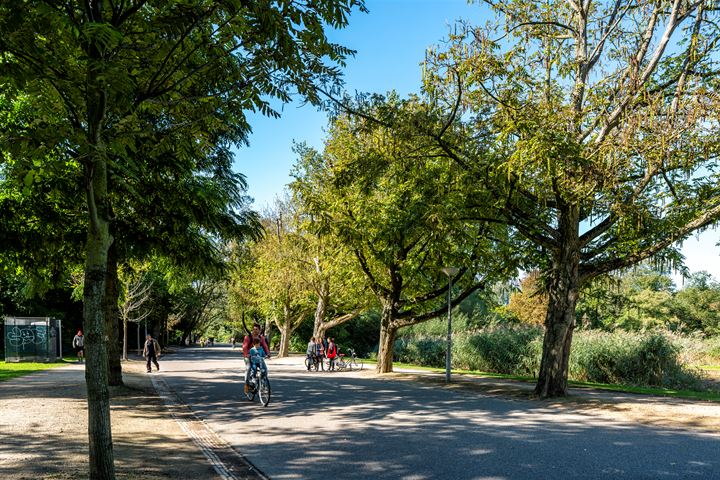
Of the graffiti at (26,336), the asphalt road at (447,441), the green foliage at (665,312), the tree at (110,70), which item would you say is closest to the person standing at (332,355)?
the asphalt road at (447,441)

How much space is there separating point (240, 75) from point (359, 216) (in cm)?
1624

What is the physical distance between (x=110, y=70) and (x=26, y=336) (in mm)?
30425

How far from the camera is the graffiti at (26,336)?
2953 centimetres

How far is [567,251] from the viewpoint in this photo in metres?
14.8

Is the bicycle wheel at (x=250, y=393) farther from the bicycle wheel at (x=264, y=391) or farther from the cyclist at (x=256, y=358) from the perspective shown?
the bicycle wheel at (x=264, y=391)

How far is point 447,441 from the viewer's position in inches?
350

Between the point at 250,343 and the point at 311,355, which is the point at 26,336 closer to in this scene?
the point at 311,355

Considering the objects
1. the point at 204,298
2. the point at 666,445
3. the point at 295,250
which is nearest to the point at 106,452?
the point at 666,445

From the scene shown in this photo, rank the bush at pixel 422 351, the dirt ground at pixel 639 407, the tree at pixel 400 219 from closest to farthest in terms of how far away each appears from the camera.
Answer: the dirt ground at pixel 639 407
the tree at pixel 400 219
the bush at pixel 422 351

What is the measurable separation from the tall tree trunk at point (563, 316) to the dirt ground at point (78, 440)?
30.7ft

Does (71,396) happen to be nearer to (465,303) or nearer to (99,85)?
(99,85)

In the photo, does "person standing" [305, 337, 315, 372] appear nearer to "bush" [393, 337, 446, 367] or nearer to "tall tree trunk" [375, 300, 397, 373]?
"tall tree trunk" [375, 300, 397, 373]

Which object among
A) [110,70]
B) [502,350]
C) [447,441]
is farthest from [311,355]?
[110,70]

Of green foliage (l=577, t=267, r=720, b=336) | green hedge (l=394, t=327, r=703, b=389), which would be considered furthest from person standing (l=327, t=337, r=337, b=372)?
green foliage (l=577, t=267, r=720, b=336)
